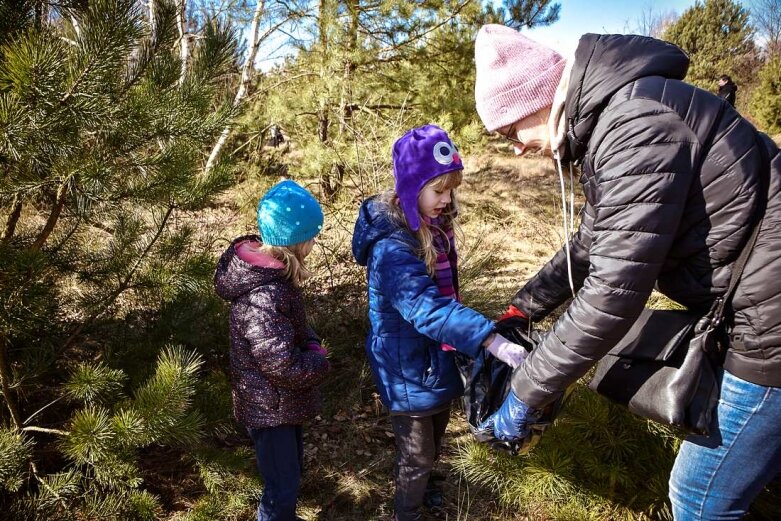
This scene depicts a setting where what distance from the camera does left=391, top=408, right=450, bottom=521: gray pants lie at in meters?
1.89

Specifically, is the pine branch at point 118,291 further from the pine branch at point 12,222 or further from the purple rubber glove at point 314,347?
the purple rubber glove at point 314,347

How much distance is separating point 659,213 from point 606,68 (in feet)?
1.19

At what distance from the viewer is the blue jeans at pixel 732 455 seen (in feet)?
4.08

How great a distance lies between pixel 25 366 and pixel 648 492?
8.30 ft

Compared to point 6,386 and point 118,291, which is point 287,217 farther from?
point 6,386

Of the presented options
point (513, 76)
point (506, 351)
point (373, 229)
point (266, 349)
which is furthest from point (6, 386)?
point (513, 76)

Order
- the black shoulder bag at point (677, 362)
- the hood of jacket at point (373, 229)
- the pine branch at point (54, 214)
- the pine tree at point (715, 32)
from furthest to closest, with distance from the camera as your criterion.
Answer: the pine tree at point (715, 32) → the hood of jacket at point (373, 229) → the pine branch at point (54, 214) → the black shoulder bag at point (677, 362)

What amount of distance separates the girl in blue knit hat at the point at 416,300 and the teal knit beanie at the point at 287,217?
185 mm

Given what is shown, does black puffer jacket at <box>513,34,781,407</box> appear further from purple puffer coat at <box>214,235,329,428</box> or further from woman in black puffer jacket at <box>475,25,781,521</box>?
purple puffer coat at <box>214,235,329,428</box>

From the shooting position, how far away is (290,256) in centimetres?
184

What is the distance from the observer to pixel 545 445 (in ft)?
7.11

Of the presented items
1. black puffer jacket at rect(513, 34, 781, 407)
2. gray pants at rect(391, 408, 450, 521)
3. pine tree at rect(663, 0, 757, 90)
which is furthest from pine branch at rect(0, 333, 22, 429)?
pine tree at rect(663, 0, 757, 90)

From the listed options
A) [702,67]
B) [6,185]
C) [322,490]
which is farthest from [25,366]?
[702,67]

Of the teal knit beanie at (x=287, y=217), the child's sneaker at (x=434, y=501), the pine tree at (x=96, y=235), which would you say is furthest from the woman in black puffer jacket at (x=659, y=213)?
the child's sneaker at (x=434, y=501)
